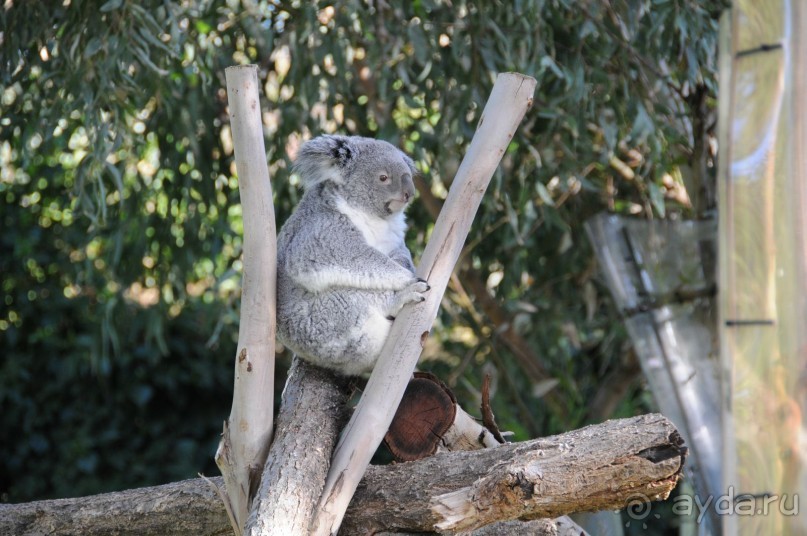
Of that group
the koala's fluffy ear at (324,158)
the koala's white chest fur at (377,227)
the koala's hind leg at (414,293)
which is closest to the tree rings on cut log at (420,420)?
the koala's hind leg at (414,293)

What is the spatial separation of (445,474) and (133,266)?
7.56ft

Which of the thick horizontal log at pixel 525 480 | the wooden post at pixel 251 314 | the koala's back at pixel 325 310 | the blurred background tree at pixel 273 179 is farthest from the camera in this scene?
the blurred background tree at pixel 273 179

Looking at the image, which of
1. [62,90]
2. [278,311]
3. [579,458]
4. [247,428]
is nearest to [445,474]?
[579,458]

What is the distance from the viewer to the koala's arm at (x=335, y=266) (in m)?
2.05

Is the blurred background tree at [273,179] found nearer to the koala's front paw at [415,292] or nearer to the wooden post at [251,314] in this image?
the wooden post at [251,314]

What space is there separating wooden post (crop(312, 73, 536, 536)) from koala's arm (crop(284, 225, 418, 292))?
183 millimetres

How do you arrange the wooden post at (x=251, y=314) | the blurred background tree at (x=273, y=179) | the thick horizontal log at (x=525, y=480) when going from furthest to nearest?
the blurred background tree at (x=273, y=179) → the wooden post at (x=251, y=314) → the thick horizontal log at (x=525, y=480)

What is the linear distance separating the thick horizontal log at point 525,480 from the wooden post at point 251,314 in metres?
0.22

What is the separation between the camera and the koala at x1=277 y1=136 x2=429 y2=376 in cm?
202

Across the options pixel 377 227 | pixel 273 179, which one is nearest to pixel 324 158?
pixel 377 227

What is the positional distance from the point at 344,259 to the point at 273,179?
1357 millimetres

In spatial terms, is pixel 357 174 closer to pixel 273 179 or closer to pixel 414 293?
pixel 414 293

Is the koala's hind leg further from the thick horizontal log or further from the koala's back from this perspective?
the thick horizontal log

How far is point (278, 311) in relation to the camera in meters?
2.12
